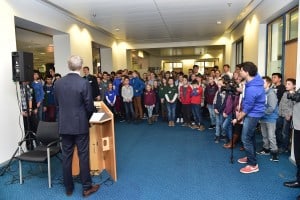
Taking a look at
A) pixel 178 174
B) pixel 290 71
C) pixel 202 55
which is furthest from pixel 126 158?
pixel 202 55

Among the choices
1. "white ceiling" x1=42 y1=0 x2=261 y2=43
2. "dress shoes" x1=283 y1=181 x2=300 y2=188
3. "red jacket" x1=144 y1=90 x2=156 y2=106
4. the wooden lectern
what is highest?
"white ceiling" x1=42 y1=0 x2=261 y2=43

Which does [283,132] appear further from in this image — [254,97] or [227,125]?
[254,97]

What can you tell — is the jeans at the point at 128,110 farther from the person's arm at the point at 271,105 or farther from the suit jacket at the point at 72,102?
the suit jacket at the point at 72,102

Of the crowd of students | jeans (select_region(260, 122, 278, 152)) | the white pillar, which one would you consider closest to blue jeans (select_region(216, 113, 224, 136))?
the crowd of students

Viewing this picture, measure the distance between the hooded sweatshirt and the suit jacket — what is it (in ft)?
7.24

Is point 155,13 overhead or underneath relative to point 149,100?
overhead

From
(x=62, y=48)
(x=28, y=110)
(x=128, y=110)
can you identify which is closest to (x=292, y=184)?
(x=28, y=110)

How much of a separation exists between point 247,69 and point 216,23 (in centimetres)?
577

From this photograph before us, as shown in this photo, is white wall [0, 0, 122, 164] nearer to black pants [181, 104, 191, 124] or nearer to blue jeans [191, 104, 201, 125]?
black pants [181, 104, 191, 124]

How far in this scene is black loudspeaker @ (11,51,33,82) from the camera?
451 centimetres

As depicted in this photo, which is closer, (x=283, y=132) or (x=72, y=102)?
(x=72, y=102)

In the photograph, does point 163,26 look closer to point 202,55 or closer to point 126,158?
point 126,158

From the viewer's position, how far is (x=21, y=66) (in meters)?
4.51

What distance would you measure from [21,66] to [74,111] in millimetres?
2111
